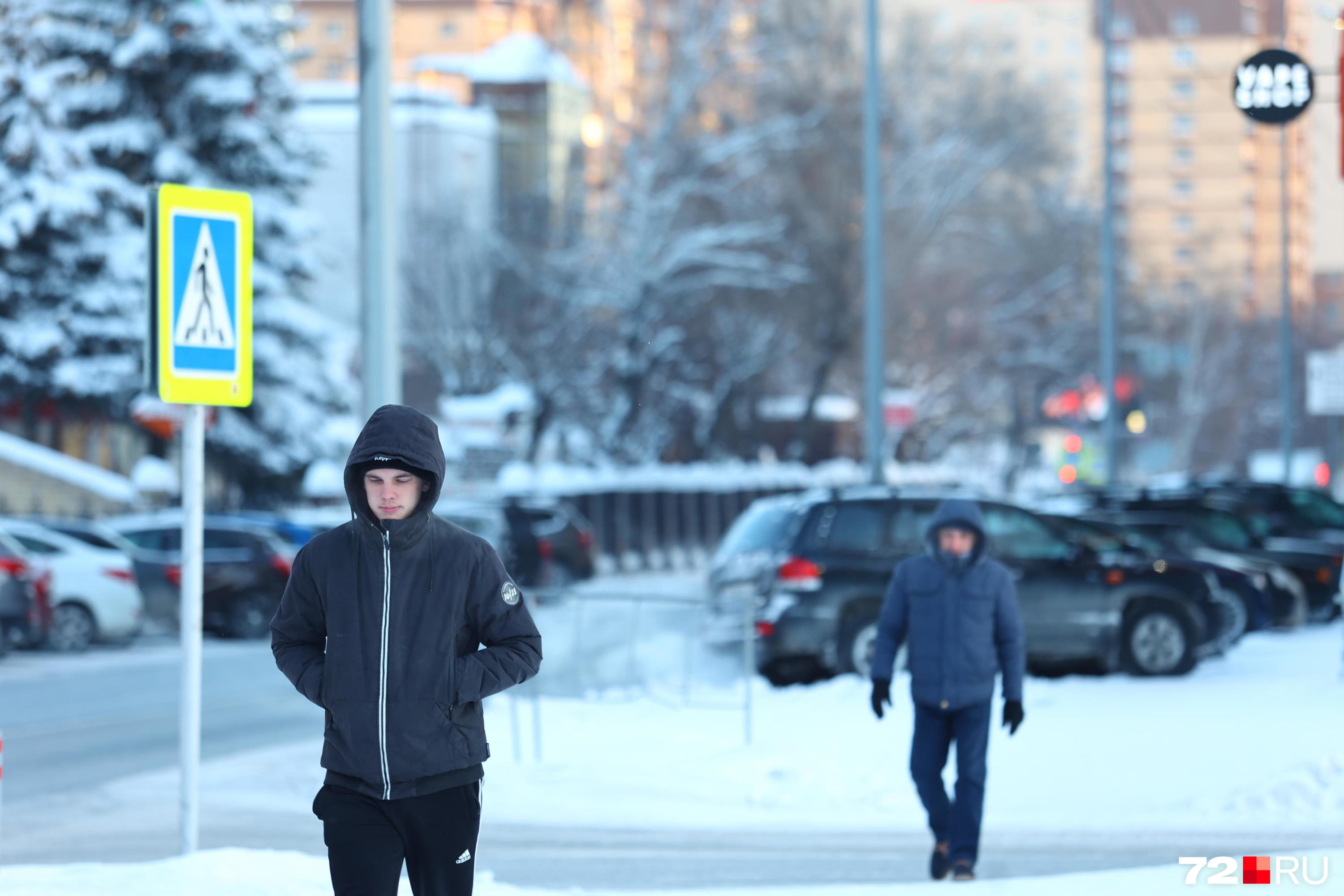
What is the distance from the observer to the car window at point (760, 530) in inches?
632

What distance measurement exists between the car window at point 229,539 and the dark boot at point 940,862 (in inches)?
710

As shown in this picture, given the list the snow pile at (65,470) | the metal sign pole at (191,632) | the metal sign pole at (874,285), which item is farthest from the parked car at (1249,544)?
the snow pile at (65,470)

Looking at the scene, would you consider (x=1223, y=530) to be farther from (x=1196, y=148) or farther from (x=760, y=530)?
(x=1196, y=148)

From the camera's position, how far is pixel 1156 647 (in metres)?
15.9

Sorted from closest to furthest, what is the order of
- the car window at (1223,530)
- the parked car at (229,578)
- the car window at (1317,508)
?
1. the car window at (1223,530)
2. the parked car at (229,578)
3. the car window at (1317,508)

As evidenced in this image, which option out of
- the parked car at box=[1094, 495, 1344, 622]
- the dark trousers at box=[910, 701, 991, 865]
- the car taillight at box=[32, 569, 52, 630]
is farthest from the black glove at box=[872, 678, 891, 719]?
the car taillight at box=[32, 569, 52, 630]

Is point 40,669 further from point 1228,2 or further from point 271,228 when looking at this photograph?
point 1228,2

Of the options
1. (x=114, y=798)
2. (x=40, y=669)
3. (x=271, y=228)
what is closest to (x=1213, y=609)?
(x=114, y=798)

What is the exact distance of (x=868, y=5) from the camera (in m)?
23.3

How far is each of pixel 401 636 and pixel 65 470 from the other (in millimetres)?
33649

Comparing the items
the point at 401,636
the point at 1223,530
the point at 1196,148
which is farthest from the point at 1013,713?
the point at 1196,148

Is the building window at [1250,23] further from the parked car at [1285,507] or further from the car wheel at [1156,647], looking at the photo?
the car wheel at [1156,647]

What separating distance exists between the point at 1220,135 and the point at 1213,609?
5201 inches

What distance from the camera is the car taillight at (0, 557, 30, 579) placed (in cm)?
2050
